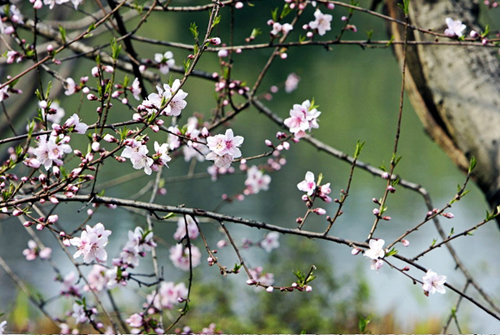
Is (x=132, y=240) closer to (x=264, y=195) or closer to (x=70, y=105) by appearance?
(x=264, y=195)

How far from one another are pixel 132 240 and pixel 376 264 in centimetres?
70

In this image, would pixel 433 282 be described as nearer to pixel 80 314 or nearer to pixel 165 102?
pixel 165 102

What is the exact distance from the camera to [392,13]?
67.6 inches

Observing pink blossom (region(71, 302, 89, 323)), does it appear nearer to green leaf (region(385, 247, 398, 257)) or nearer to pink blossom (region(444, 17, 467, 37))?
green leaf (region(385, 247, 398, 257))

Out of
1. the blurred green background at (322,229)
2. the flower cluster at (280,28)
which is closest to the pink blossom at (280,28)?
the flower cluster at (280,28)

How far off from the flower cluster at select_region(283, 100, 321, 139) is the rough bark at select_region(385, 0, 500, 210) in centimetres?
62

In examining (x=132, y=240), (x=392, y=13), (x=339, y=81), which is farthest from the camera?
(x=339, y=81)

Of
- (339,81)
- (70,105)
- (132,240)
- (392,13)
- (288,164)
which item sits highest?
(339,81)

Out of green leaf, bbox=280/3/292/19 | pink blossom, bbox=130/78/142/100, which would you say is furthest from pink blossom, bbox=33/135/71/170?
green leaf, bbox=280/3/292/19

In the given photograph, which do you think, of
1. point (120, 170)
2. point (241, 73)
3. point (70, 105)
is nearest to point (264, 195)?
point (120, 170)

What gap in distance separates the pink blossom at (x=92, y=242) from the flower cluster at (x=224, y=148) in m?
0.25

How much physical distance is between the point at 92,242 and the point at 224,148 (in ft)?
1.02

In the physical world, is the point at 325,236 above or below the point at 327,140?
below

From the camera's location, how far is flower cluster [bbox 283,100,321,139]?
3.76 feet
